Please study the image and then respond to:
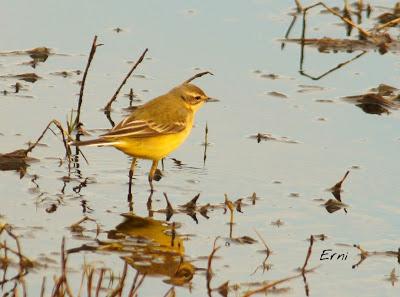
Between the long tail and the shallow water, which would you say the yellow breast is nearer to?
the long tail

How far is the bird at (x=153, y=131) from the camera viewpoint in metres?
11.1

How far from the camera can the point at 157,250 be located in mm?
9758

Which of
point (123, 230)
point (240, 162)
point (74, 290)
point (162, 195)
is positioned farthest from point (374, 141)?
point (74, 290)

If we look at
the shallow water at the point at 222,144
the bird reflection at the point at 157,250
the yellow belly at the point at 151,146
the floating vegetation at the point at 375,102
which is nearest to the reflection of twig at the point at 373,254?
the shallow water at the point at 222,144

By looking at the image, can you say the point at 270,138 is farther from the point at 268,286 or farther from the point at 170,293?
the point at 268,286

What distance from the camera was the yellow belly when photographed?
11180 millimetres

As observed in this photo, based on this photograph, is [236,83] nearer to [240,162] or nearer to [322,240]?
[240,162]

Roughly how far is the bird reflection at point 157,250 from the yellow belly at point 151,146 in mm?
835

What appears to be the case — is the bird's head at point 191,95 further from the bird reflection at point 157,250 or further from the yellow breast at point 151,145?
the bird reflection at point 157,250

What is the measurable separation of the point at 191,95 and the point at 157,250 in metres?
2.98

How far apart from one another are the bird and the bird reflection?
0.82 metres

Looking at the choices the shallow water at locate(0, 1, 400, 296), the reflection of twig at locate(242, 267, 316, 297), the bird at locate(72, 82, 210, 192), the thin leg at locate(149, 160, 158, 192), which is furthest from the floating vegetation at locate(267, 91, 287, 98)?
the reflection of twig at locate(242, 267, 316, 297)

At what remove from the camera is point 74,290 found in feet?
28.8

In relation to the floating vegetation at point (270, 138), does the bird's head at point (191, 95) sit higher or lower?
higher
